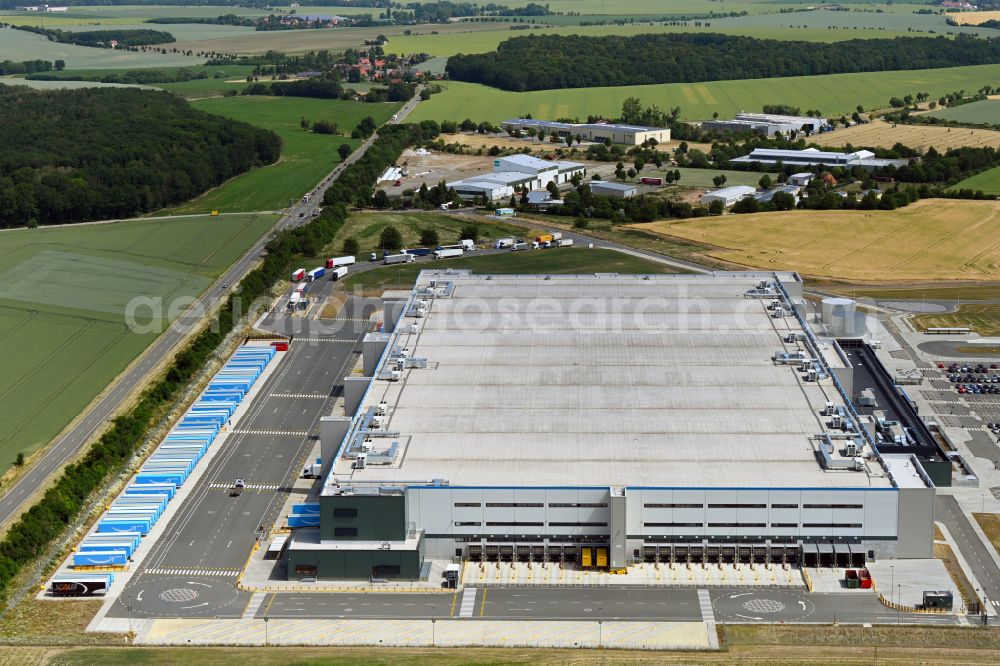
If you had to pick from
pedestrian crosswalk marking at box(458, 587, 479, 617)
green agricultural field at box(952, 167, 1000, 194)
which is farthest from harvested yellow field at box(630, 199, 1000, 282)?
pedestrian crosswalk marking at box(458, 587, 479, 617)

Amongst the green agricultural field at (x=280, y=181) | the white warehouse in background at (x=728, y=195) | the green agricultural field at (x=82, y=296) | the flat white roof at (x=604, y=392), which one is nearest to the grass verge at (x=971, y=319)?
the flat white roof at (x=604, y=392)

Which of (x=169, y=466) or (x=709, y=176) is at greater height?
(x=709, y=176)

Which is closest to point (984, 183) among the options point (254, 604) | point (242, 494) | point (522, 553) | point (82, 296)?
point (82, 296)

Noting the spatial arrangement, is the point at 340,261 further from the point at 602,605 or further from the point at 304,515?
the point at 602,605

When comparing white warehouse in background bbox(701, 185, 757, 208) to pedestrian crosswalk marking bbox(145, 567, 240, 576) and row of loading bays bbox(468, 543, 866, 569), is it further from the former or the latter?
pedestrian crosswalk marking bbox(145, 567, 240, 576)

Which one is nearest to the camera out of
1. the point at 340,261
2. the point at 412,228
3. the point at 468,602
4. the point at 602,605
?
the point at 602,605

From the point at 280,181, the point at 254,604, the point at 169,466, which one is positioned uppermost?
the point at 280,181
